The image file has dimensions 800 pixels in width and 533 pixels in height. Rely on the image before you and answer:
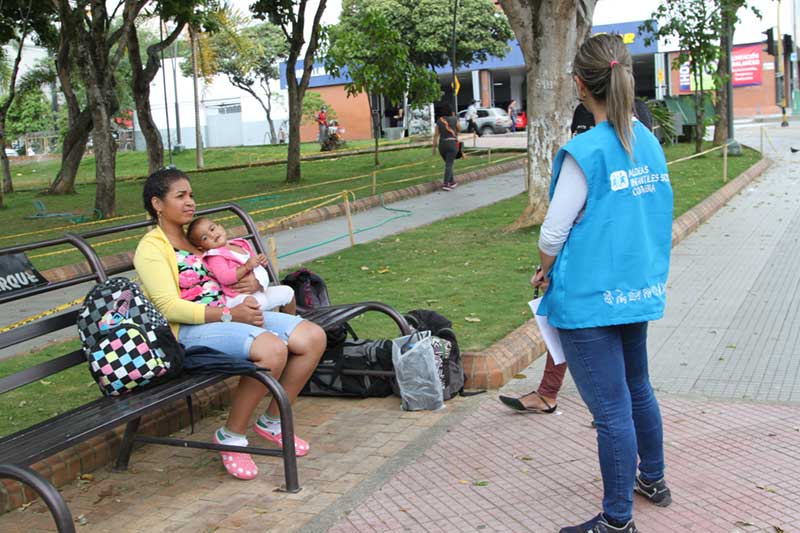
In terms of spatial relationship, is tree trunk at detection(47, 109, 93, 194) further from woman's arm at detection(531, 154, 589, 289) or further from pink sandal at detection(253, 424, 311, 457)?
woman's arm at detection(531, 154, 589, 289)

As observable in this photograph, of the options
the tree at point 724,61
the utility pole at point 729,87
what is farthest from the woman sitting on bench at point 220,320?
the tree at point 724,61

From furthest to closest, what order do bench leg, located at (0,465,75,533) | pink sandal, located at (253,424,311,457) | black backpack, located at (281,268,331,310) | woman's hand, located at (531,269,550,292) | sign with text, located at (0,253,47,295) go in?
1. black backpack, located at (281,268,331,310)
2. pink sandal, located at (253,424,311,457)
3. sign with text, located at (0,253,47,295)
4. woman's hand, located at (531,269,550,292)
5. bench leg, located at (0,465,75,533)

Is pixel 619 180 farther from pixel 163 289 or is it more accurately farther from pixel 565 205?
pixel 163 289

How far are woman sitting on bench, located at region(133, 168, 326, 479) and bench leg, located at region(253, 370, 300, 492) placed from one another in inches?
9.1

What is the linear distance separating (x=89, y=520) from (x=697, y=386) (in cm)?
352

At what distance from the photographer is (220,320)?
4.58 metres

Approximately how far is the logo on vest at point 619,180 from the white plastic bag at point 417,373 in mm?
2091

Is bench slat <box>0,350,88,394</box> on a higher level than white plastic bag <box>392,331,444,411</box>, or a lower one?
higher

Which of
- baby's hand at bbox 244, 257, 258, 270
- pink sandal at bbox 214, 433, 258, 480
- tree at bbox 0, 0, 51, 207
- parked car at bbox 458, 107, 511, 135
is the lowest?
pink sandal at bbox 214, 433, 258, 480

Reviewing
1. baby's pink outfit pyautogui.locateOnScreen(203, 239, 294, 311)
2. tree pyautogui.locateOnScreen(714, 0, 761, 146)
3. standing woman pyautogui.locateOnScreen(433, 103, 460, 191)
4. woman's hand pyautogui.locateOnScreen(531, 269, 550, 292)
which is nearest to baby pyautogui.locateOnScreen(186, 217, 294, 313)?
baby's pink outfit pyautogui.locateOnScreen(203, 239, 294, 311)

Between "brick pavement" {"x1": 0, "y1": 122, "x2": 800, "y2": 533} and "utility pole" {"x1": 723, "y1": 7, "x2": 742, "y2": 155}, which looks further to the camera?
"utility pole" {"x1": 723, "y1": 7, "x2": 742, "y2": 155}

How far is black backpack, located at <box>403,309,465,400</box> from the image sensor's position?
213 inches

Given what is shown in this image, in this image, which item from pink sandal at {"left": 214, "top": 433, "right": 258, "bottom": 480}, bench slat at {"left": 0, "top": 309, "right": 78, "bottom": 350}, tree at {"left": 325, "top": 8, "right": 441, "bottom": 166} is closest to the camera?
bench slat at {"left": 0, "top": 309, "right": 78, "bottom": 350}

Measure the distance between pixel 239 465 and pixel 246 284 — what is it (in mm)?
946
